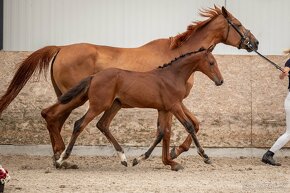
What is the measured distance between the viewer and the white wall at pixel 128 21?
13.8 metres

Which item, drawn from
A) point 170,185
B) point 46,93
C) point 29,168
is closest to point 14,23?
point 46,93

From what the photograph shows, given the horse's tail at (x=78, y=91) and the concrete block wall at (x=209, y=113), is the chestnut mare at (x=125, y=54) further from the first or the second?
the concrete block wall at (x=209, y=113)

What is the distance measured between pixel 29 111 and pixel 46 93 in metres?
0.36

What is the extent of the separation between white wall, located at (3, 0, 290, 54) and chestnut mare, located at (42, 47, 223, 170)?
9.97 feet

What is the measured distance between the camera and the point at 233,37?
11.7 metres

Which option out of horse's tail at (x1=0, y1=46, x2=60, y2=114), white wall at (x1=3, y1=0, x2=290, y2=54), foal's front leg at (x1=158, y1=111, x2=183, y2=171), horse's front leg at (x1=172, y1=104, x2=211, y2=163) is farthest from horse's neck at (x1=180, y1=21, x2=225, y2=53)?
white wall at (x1=3, y1=0, x2=290, y2=54)

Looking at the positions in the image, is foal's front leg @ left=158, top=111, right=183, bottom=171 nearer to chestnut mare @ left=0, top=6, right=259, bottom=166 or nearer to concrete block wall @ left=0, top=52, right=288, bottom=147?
chestnut mare @ left=0, top=6, right=259, bottom=166

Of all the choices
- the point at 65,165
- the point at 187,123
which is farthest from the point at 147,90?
the point at 65,165

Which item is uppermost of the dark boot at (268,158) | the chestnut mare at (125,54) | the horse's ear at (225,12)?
the horse's ear at (225,12)

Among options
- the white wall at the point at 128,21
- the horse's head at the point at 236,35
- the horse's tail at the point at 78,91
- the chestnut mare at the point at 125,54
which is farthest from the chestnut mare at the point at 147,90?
the white wall at the point at 128,21

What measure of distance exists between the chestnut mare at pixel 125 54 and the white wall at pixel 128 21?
2143 millimetres

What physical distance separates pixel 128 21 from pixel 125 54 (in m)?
2.29

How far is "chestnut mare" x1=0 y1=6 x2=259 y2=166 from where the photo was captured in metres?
11.5

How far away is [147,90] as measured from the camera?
10.8 meters
